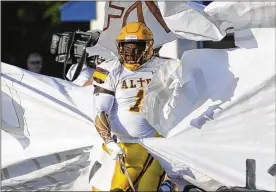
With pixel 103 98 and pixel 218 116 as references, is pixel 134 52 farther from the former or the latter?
pixel 218 116

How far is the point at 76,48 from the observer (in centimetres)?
586

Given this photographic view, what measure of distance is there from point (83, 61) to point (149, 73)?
121cm

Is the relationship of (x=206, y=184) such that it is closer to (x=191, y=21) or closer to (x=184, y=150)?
(x=184, y=150)

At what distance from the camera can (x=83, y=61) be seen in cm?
572

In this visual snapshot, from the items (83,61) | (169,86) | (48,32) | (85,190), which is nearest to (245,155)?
(169,86)

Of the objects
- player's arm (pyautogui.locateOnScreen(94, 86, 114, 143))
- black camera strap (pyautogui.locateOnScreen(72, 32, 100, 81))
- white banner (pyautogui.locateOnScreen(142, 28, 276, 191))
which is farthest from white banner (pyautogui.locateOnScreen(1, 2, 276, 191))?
black camera strap (pyautogui.locateOnScreen(72, 32, 100, 81))

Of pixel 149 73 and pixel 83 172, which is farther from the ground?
pixel 149 73

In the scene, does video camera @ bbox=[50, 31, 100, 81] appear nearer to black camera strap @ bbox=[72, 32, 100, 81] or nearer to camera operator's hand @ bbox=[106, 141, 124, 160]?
black camera strap @ bbox=[72, 32, 100, 81]

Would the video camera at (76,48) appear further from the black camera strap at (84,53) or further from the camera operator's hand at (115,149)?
the camera operator's hand at (115,149)

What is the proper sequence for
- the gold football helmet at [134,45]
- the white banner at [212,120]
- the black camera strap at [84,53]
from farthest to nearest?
the black camera strap at [84,53]
the gold football helmet at [134,45]
the white banner at [212,120]

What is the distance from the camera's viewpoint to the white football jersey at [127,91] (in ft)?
15.0

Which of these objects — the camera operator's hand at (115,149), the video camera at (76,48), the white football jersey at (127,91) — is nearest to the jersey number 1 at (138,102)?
the white football jersey at (127,91)

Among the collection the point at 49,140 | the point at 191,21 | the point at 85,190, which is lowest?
the point at 85,190

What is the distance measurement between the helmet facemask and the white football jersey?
4 cm
